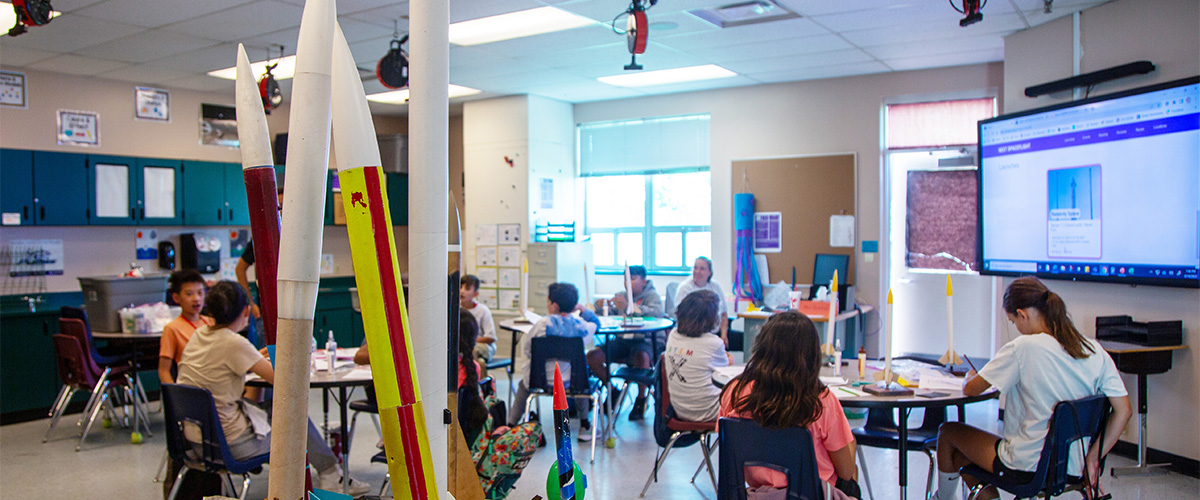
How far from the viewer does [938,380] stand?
332 centimetres

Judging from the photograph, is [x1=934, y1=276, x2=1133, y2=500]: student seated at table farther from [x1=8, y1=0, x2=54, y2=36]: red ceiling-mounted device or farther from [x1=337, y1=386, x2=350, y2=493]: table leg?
[x1=8, y1=0, x2=54, y2=36]: red ceiling-mounted device

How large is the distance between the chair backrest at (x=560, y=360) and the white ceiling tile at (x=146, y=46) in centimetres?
338

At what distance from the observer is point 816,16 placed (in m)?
5.03

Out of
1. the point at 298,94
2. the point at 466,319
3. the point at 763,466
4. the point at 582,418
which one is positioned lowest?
the point at 582,418

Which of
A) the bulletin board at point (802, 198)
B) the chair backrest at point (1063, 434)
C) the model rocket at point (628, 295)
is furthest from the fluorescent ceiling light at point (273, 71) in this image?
the chair backrest at point (1063, 434)

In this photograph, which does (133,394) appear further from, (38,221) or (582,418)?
(582,418)

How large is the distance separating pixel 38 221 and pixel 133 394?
2059 mm

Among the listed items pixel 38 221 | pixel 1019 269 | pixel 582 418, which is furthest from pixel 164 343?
pixel 1019 269

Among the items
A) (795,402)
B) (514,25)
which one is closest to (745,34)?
(514,25)

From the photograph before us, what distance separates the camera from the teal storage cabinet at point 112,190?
21.5ft

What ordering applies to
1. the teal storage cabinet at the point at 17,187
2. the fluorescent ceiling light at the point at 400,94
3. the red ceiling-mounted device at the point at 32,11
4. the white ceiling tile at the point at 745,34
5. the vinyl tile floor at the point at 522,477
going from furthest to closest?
the fluorescent ceiling light at the point at 400,94 → the teal storage cabinet at the point at 17,187 → the white ceiling tile at the point at 745,34 → the vinyl tile floor at the point at 522,477 → the red ceiling-mounted device at the point at 32,11

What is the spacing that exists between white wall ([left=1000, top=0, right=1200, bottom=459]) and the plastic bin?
655 centimetres

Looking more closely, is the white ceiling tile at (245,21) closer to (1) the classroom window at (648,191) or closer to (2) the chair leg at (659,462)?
(2) the chair leg at (659,462)

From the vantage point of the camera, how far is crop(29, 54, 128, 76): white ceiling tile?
611cm
